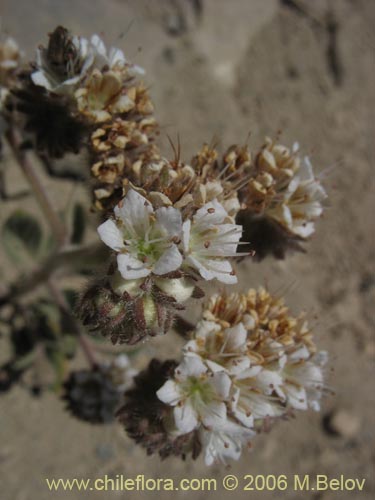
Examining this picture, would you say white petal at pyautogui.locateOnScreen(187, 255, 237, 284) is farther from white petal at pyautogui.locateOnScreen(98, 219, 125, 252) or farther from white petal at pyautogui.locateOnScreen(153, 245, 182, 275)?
white petal at pyautogui.locateOnScreen(98, 219, 125, 252)

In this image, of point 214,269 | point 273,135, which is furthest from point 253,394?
point 273,135

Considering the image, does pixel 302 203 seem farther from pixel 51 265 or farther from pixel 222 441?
pixel 51 265

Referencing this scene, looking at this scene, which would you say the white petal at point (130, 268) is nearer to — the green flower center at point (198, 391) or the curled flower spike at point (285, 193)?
the green flower center at point (198, 391)

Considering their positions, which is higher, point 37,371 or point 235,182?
point 235,182

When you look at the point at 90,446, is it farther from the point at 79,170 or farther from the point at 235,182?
the point at 235,182

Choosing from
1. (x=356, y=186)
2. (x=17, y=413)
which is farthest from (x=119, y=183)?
(x=356, y=186)

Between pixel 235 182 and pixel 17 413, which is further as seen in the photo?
pixel 17 413
